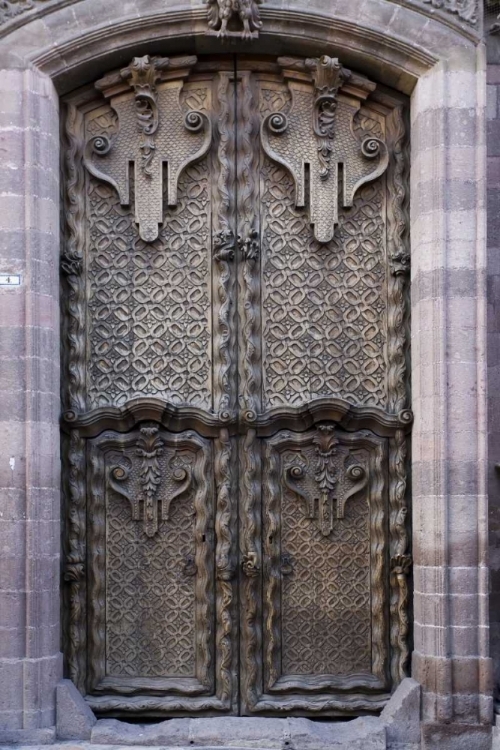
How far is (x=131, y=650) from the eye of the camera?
635 centimetres

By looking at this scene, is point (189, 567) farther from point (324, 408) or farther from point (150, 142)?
point (150, 142)

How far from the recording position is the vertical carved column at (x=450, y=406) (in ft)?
19.6

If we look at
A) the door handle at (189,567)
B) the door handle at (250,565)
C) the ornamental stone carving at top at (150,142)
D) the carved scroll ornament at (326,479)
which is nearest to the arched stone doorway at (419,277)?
the ornamental stone carving at top at (150,142)

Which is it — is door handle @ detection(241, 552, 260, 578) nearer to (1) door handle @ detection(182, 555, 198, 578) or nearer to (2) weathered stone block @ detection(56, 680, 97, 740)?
(1) door handle @ detection(182, 555, 198, 578)

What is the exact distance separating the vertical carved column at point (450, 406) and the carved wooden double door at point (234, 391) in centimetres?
27

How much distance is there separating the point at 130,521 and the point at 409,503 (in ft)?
6.22

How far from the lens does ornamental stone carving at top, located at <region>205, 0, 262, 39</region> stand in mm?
6156

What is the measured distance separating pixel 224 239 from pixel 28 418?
1761 millimetres

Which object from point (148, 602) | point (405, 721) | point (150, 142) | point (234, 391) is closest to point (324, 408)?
point (234, 391)

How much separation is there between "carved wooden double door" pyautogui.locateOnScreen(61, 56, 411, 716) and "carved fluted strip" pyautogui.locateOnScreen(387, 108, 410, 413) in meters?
0.01

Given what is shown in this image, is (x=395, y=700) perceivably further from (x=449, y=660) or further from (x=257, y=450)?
(x=257, y=450)

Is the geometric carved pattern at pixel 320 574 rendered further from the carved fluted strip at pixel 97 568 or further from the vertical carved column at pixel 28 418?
the vertical carved column at pixel 28 418

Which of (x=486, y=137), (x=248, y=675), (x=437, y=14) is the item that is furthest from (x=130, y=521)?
(x=437, y=14)

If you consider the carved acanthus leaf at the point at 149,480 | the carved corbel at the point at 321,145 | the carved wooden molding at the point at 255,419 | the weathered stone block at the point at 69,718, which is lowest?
the weathered stone block at the point at 69,718
